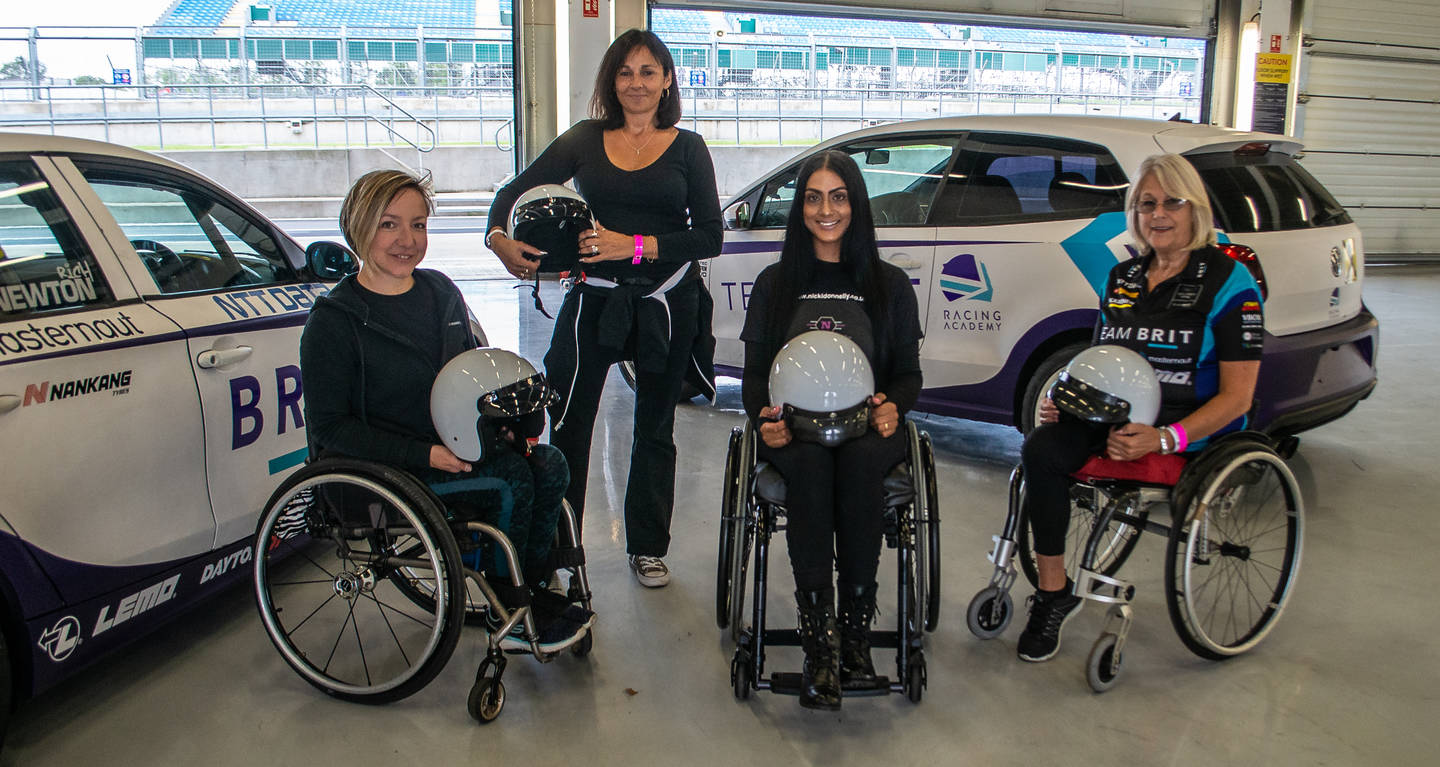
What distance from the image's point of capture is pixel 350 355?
206 centimetres

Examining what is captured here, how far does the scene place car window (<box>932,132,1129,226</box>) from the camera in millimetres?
3486

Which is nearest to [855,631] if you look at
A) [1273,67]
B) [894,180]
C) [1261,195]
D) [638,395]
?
[638,395]

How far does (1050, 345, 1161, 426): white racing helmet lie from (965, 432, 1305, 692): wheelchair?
0.49 feet

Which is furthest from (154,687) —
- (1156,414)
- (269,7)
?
(269,7)

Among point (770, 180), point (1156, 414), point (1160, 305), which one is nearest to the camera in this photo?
point (1156, 414)

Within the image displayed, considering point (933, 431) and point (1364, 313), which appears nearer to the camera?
point (1364, 313)

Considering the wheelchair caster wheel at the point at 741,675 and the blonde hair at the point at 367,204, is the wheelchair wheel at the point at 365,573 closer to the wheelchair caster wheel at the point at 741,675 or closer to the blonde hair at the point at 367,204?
the blonde hair at the point at 367,204

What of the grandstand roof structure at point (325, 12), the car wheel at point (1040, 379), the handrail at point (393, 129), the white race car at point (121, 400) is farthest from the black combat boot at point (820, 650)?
the grandstand roof structure at point (325, 12)

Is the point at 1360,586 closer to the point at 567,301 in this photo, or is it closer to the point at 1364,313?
the point at 1364,313

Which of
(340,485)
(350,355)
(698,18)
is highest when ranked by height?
(698,18)

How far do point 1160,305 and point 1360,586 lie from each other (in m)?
1.11

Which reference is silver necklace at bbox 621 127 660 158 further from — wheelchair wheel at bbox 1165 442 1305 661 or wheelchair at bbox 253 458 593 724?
wheelchair wheel at bbox 1165 442 1305 661

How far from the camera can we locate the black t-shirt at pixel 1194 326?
2.27 m

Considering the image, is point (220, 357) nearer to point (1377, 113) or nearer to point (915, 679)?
point (915, 679)
